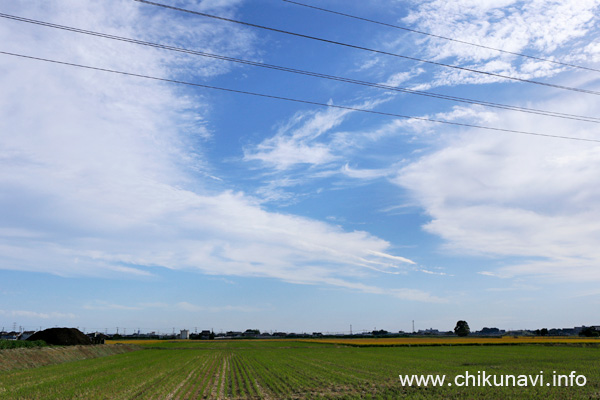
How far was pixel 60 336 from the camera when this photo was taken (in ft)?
267

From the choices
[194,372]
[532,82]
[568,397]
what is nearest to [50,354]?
[194,372]

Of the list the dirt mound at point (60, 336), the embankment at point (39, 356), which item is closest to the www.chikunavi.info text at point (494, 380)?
the embankment at point (39, 356)

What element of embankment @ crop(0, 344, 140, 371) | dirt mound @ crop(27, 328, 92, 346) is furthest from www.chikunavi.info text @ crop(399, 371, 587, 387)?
dirt mound @ crop(27, 328, 92, 346)

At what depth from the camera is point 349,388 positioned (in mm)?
30672

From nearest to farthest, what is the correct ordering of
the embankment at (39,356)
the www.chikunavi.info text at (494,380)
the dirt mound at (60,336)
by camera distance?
the www.chikunavi.info text at (494,380) < the embankment at (39,356) < the dirt mound at (60,336)

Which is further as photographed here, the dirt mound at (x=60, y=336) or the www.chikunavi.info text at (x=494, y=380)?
the dirt mound at (x=60, y=336)

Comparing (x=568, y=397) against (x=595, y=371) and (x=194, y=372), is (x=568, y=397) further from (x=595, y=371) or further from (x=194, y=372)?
(x=194, y=372)

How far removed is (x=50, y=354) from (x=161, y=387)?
31.2m

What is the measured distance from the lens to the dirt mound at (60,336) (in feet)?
262

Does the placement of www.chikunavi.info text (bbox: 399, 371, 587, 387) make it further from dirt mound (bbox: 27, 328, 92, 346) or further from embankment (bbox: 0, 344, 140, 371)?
dirt mound (bbox: 27, 328, 92, 346)

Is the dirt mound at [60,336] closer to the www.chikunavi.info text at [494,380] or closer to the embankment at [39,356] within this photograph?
the embankment at [39,356]

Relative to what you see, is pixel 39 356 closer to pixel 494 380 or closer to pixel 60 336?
pixel 60 336

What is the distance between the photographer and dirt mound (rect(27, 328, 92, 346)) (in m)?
80.0

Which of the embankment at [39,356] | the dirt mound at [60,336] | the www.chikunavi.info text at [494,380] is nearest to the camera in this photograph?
the www.chikunavi.info text at [494,380]
